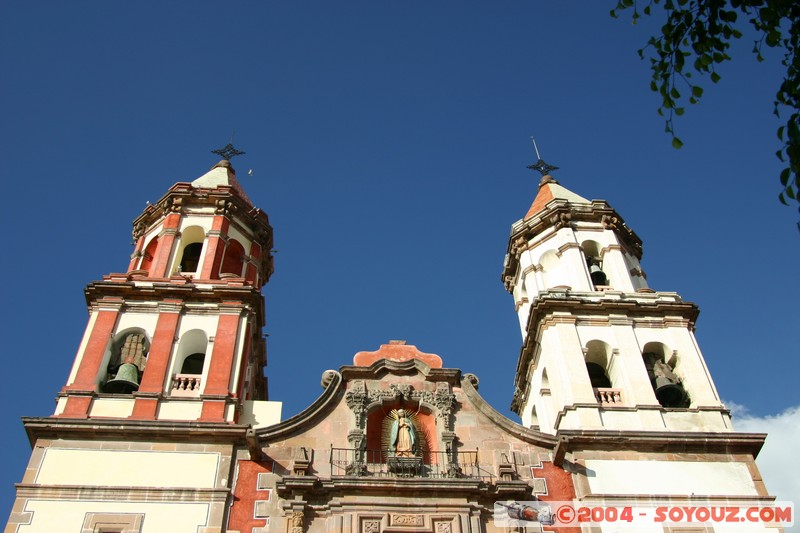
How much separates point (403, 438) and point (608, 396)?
5156mm

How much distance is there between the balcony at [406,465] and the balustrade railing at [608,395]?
363cm

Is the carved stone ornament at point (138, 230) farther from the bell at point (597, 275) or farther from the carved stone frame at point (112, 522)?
the bell at point (597, 275)

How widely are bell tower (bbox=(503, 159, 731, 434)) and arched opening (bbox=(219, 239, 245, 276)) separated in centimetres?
804

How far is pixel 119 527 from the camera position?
16047 mm

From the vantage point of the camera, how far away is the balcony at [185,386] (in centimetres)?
1903

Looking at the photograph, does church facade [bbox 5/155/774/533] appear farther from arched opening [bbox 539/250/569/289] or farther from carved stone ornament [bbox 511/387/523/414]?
carved stone ornament [bbox 511/387/523/414]

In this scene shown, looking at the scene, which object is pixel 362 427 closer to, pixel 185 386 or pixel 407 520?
pixel 407 520

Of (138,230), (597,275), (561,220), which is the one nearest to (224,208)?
(138,230)

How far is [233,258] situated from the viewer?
81.2 ft

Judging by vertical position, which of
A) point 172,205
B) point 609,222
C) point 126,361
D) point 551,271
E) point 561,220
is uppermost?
point 172,205

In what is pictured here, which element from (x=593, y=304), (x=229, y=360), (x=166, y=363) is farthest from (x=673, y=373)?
(x=166, y=363)

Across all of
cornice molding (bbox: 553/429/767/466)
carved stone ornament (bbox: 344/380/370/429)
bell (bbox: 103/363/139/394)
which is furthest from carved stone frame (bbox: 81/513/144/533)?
cornice molding (bbox: 553/429/767/466)

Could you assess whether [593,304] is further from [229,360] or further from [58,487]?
[58,487]

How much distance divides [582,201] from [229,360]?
494 inches
